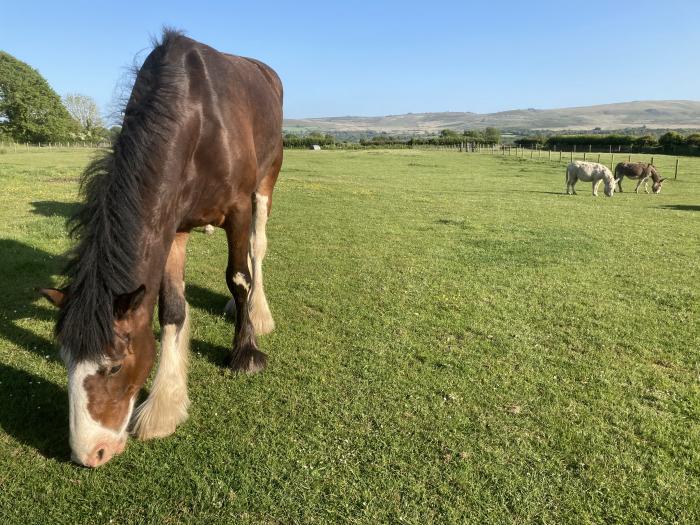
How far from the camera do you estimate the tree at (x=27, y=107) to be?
5612cm

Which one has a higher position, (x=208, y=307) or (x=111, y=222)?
(x=111, y=222)

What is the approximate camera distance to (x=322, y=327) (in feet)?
16.0

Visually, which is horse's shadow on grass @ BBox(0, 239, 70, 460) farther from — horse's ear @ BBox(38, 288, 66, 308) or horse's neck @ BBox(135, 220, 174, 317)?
horse's neck @ BBox(135, 220, 174, 317)

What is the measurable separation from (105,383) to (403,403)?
2.07 metres

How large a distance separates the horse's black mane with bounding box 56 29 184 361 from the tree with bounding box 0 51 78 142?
66663 mm

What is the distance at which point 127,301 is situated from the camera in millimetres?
2449

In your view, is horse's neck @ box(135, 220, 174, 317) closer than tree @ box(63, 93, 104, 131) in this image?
Yes

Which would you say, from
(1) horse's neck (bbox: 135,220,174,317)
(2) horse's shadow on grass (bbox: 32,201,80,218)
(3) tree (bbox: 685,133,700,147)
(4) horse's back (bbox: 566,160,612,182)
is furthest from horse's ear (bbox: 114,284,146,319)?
(3) tree (bbox: 685,133,700,147)

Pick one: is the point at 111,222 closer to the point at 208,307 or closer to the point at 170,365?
the point at 170,365

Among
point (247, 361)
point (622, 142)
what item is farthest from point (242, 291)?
point (622, 142)

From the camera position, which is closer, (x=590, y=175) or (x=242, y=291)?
(x=242, y=291)

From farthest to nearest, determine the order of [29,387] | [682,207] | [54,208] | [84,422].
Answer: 1. [682,207]
2. [54,208]
3. [29,387]
4. [84,422]

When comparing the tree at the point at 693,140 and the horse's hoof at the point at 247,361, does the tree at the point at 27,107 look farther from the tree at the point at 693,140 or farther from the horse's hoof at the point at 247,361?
the tree at the point at 693,140

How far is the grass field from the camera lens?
8.39 feet
